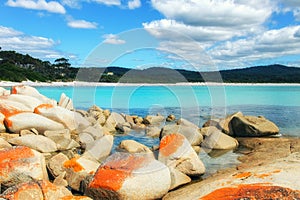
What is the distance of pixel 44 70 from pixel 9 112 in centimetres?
7308

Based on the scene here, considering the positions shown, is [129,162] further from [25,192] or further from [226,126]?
[226,126]

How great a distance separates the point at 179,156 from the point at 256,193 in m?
3.58

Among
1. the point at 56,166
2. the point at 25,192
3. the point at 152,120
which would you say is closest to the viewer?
the point at 25,192

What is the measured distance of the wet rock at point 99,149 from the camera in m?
9.61

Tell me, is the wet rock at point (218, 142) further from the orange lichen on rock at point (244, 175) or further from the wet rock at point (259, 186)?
the orange lichen on rock at point (244, 175)

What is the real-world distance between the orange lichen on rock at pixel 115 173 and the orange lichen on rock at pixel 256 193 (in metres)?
1.78

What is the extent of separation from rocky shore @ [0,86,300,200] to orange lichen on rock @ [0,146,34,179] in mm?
19

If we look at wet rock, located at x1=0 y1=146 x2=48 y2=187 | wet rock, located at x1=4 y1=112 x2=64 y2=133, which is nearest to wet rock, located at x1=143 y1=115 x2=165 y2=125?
wet rock, located at x1=4 y1=112 x2=64 y2=133

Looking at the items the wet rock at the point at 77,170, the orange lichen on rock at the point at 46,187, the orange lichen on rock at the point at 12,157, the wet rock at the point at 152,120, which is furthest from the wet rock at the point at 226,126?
the orange lichen on rock at the point at 46,187

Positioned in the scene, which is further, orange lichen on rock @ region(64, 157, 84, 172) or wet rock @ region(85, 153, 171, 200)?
orange lichen on rock @ region(64, 157, 84, 172)

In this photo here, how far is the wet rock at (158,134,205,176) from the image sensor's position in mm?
8125

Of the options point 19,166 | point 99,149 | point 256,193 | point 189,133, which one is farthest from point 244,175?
point 189,133

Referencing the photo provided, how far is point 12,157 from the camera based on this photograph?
6.80 m

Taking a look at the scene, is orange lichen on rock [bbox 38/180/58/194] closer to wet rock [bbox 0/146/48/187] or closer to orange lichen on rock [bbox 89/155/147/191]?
orange lichen on rock [bbox 89/155/147/191]
